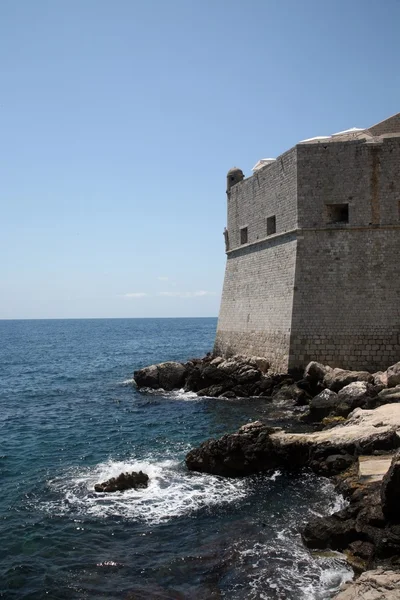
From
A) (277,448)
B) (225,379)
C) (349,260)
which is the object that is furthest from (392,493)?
(225,379)

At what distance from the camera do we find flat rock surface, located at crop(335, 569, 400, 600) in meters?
5.39

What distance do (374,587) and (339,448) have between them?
4603mm

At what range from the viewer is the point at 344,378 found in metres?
14.8

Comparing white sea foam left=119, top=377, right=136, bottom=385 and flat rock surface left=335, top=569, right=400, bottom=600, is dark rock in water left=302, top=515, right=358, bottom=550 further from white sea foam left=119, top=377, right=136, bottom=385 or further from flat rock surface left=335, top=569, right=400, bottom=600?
white sea foam left=119, top=377, right=136, bottom=385

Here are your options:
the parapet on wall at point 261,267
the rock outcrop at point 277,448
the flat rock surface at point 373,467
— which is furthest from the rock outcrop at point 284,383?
the flat rock surface at point 373,467

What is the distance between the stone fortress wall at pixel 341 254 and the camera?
16.5 meters

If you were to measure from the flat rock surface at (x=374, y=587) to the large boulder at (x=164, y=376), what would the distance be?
15.1 m

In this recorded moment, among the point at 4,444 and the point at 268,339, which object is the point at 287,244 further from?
the point at 4,444

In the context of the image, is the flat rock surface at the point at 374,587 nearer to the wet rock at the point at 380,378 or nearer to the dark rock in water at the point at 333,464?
the dark rock in water at the point at 333,464

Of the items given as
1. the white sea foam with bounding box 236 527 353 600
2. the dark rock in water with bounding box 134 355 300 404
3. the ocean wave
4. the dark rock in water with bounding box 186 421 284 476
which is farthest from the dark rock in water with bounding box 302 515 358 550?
the ocean wave

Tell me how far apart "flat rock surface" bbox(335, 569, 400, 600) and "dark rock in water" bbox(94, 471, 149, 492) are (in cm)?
491

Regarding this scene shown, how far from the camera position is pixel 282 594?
618 cm

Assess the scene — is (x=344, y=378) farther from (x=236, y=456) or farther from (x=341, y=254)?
(x=236, y=456)

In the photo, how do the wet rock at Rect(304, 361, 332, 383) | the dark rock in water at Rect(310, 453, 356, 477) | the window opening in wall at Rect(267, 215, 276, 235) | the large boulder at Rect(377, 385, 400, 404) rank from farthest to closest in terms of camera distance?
1. the window opening in wall at Rect(267, 215, 276, 235)
2. the wet rock at Rect(304, 361, 332, 383)
3. the large boulder at Rect(377, 385, 400, 404)
4. the dark rock in water at Rect(310, 453, 356, 477)
